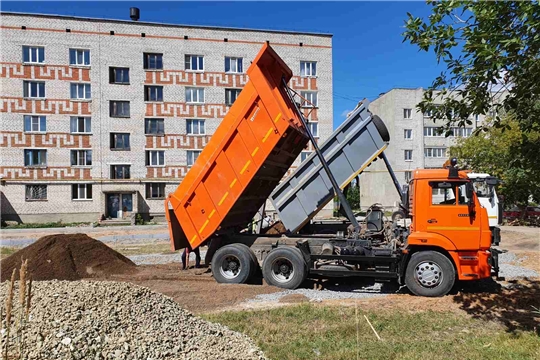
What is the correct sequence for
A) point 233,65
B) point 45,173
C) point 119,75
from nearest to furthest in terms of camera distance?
point 45,173, point 119,75, point 233,65

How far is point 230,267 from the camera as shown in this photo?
329 inches

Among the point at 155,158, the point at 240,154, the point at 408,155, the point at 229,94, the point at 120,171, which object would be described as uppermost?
the point at 229,94

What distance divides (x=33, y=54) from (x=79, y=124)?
641 cm

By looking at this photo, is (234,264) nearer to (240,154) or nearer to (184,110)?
(240,154)

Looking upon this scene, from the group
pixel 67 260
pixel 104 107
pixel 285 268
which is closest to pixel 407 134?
pixel 104 107

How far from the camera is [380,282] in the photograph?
26.1 feet

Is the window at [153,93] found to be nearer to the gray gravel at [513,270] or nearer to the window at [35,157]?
the window at [35,157]

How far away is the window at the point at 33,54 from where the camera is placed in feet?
94.0

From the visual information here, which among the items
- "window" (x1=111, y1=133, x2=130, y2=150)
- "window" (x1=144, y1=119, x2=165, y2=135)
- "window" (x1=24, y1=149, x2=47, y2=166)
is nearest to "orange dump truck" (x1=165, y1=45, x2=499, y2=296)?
"window" (x1=144, y1=119, x2=165, y2=135)

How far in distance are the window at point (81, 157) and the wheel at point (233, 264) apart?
25.2m

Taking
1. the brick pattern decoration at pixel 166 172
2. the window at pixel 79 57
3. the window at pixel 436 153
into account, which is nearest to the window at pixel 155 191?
the brick pattern decoration at pixel 166 172

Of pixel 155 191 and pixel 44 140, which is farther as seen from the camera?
pixel 155 191

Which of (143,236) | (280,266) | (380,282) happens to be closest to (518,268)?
(380,282)

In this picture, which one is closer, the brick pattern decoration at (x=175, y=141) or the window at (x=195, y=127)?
the brick pattern decoration at (x=175, y=141)
